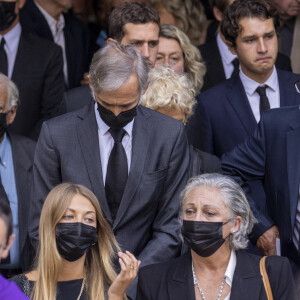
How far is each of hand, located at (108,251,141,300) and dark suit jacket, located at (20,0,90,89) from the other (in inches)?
129

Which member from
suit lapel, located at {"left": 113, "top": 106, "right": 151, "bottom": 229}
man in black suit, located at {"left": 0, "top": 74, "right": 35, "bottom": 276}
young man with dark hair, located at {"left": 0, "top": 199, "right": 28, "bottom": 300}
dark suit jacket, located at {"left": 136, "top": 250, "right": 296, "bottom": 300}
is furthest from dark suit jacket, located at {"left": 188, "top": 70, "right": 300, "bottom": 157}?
young man with dark hair, located at {"left": 0, "top": 199, "right": 28, "bottom": 300}

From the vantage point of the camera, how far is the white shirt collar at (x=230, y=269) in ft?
17.3

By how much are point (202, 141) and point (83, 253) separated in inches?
70.2

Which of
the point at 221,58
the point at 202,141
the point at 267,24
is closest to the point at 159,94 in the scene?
the point at 202,141

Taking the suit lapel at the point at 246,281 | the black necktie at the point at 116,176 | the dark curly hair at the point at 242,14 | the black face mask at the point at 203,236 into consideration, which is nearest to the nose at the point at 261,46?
the dark curly hair at the point at 242,14

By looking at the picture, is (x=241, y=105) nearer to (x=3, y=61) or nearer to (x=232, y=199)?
(x=232, y=199)

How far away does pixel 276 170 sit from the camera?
18.9ft

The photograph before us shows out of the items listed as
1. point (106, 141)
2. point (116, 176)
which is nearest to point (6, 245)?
point (116, 176)

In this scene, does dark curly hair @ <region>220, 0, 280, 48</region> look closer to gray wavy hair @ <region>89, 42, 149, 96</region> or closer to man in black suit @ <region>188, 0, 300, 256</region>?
man in black suit @ <region>188, 0, 300, 256</region>

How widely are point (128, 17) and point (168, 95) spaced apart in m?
0.80

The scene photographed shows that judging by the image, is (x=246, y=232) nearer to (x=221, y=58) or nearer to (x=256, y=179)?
(x=256, y=179)

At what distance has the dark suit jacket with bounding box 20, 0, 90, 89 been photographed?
316 inches

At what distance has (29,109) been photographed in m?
7.10

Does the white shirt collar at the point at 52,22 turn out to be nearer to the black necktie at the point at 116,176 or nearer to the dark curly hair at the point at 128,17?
the dark curly hair at the point at 128,17
